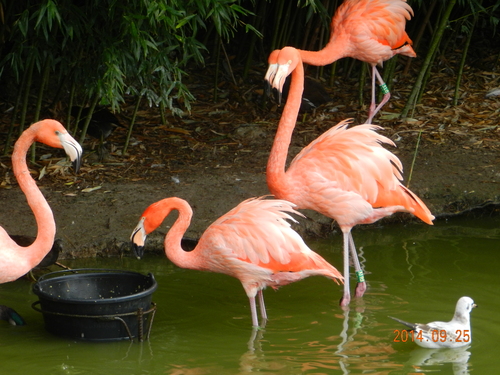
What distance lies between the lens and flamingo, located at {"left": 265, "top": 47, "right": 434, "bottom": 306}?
4.48 metres

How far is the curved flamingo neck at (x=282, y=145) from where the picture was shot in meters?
4.47

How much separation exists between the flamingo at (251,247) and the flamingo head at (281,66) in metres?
0.82

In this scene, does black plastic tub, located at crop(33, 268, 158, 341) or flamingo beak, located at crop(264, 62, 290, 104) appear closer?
black plastic tub, located at crop(33, 268, 158, 341)

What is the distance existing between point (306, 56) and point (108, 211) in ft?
6.41

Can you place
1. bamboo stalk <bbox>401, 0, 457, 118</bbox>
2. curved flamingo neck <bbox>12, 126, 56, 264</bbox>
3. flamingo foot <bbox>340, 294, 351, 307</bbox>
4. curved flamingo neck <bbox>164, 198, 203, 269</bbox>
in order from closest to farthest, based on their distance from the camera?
curved flamingo neck <bbox>12, 126, 56, 264</bbox> → curved flamingo neck <bbox>164, 198, 203, 269</bbox> → flamingo foot <bbox>340, 294, 351, 307</bbox> → bamboo stalk <bbox>401, 0, 457, 118</bbox>

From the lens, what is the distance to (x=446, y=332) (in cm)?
373

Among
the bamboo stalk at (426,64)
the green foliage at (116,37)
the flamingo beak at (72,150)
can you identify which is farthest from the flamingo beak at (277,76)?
the bamboo stalk at (426,64)

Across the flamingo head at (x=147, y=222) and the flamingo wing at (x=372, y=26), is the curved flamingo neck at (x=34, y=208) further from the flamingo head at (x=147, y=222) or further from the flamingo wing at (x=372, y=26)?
the flamingo wing at (x=372, y=26)

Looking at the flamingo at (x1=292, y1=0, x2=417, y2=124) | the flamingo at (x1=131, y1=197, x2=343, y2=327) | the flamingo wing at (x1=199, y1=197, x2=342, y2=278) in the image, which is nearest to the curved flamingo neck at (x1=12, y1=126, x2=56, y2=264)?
the flamingo at (x1=131, y1=197, x2=343, y2=327)

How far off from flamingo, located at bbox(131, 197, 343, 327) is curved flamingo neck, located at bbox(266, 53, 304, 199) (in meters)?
0.23

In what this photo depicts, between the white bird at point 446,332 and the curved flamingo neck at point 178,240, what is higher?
the curved flamingo neck at point 178,240

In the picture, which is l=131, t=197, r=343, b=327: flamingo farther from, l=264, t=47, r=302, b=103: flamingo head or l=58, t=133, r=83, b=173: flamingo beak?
l=264, t=47, r=302, b=103: flamingo head
